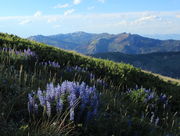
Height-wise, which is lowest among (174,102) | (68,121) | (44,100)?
(174,102)

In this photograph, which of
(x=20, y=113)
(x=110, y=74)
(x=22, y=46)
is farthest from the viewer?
(x=22, y=46)

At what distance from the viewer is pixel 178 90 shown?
35.3 ft

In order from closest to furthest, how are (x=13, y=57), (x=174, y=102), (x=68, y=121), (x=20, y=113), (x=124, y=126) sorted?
(x=68, y=121), (x=20, y=113), (x=124, y=126), (x=13, y=57), (x=174, y=102)

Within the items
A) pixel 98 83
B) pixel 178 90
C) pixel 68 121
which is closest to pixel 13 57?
pixel 98 83

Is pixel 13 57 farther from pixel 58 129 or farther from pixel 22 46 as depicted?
pixel 58 129

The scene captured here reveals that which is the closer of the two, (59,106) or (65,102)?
(59,106)

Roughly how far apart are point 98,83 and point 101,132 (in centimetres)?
448

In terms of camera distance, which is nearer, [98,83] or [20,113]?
[20,113]

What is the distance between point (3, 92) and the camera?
4820mm

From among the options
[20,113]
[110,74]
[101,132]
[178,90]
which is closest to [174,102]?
[178,90]

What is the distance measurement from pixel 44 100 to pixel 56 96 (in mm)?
190

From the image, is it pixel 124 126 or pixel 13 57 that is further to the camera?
pixel 13 57

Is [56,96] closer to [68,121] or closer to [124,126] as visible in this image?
[68,121]

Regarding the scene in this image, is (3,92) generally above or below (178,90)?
above
